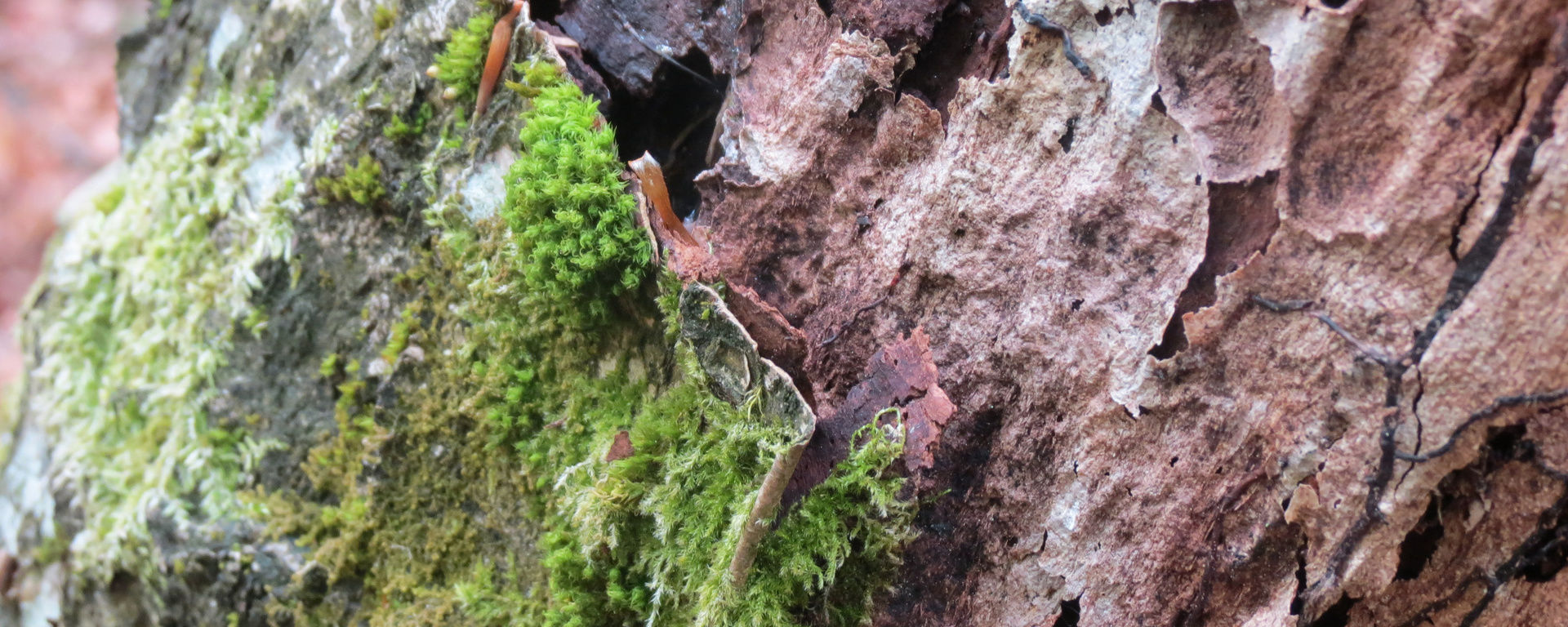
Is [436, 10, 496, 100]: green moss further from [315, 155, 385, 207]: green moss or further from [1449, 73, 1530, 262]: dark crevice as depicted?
[1449, 73, 1530, 262]: dark crevice

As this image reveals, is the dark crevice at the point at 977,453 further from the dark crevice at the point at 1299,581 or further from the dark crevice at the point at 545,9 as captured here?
the dark crevice at the point at 545,9

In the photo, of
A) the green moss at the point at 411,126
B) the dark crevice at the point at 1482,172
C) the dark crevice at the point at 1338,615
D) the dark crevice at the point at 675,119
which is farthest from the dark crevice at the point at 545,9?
the dark crevice at the point at 1338,615

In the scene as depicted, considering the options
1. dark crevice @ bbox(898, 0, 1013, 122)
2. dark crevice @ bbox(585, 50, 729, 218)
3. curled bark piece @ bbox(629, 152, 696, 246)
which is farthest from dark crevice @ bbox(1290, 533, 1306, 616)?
dark crevice @ bbox(585, 50, 729, 218)

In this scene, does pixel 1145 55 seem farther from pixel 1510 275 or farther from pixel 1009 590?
pixel 1009 590

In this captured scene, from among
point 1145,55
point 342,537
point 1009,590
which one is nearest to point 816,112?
point 1145,55

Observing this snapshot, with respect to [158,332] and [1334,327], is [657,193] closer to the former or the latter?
[1334,327]
